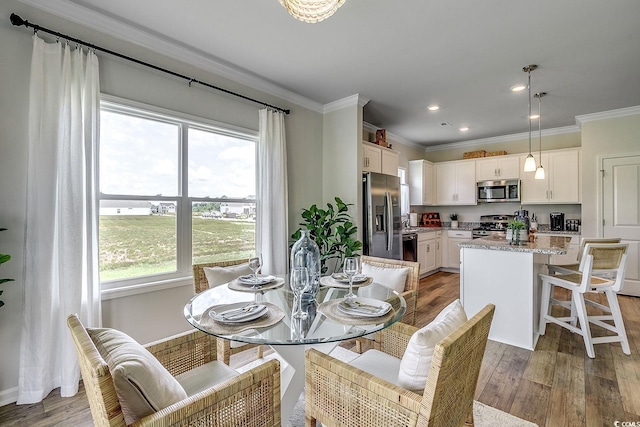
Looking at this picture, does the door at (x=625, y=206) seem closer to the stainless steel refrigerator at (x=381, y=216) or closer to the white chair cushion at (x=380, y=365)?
the stainless steel refrigerator at (x=381, y=216)

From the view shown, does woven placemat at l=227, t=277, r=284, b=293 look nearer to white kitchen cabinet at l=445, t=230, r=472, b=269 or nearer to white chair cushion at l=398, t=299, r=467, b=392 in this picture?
white chair cushion at l=398, t=299, r=467, b=392

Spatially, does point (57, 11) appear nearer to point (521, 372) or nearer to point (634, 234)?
point (521, 372)

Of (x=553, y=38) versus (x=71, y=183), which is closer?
(x=71, y=183)

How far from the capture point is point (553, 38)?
254 cm

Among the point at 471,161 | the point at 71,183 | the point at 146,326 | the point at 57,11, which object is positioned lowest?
the point at 146,326

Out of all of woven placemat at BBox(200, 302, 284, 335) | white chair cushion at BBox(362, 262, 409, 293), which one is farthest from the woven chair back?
white chair cushion at BBox(362, 262, 409, 293)

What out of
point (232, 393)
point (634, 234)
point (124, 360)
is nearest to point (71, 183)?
point (124, 360)

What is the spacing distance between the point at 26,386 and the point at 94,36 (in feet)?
8.14

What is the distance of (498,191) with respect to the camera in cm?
568

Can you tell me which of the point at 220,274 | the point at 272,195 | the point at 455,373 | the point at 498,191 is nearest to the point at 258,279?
the point at 220,274

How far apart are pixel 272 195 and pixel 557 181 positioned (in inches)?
191

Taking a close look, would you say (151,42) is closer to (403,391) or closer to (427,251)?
(403,391)

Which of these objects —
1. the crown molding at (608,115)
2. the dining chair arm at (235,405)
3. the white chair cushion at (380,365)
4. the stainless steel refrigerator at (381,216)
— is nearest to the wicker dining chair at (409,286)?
the white chair cushion at (380,365)

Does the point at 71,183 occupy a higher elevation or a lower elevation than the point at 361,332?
higher
